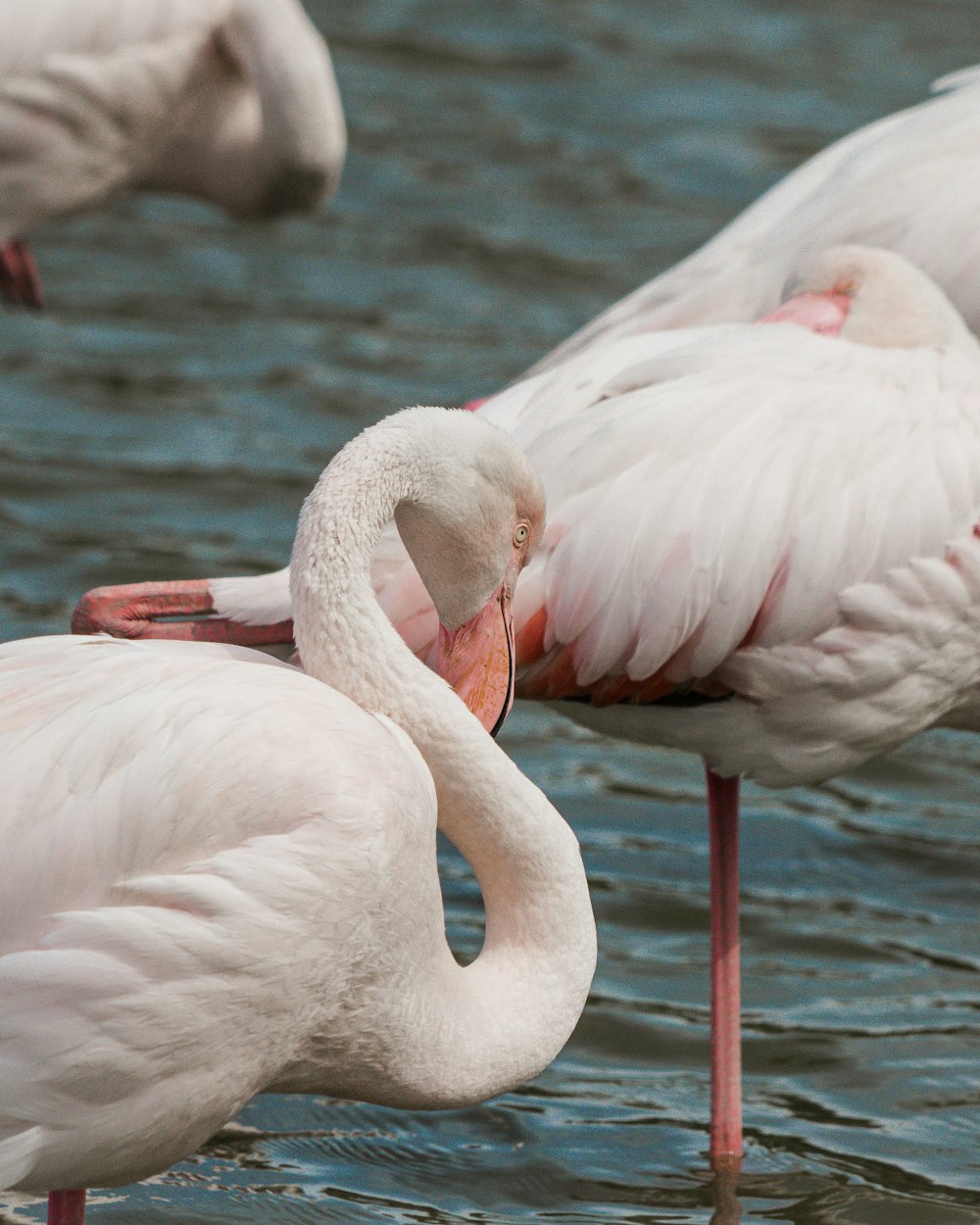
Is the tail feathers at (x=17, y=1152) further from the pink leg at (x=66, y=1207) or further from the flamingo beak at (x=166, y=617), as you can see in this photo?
the flamingo beak at (x=166, y=617)

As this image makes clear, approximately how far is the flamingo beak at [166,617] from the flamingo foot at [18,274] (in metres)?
3.55

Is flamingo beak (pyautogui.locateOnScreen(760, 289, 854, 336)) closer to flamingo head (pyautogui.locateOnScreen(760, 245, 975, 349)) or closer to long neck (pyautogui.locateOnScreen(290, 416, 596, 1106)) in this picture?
flamingo head (pyautogui.locateOnScreen(760, 245, 975, 349))

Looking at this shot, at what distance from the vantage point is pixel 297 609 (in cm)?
345

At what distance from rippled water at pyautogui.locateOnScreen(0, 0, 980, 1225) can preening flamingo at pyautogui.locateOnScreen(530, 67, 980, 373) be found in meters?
1.52

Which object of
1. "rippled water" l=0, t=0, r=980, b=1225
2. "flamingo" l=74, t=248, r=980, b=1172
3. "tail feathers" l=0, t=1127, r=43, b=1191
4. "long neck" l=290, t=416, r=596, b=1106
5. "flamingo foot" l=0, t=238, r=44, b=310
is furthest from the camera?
"flamingo foot" l=0, t=238, r=44, b=310

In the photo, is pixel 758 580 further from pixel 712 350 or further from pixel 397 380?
pixel 397 380

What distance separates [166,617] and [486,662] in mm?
633

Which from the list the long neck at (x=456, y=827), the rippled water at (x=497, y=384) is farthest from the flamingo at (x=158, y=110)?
the long neck at (x=456, y=827)

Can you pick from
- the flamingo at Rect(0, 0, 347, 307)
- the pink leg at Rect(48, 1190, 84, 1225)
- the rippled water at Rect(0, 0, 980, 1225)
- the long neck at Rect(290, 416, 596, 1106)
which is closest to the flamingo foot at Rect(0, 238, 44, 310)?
the flamingo at Rect(0, 0, 347, 307)

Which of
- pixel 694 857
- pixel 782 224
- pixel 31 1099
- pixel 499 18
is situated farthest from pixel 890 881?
pixel 499 18

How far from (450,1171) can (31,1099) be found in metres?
1.46

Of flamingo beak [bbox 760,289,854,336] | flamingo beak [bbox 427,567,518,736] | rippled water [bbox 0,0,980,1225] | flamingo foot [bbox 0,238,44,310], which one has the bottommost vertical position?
rippled water [bbox 0,0,980,1225]

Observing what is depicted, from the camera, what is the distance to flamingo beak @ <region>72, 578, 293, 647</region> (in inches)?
153

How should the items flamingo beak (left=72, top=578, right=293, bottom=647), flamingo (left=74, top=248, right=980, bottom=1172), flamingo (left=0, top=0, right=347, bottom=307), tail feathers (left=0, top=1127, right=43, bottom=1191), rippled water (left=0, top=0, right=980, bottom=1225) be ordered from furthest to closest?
flamingo (left=0, top=0, right=347, bottom=307) → rippled water (left=0, top=0, right=980, bottom=1225) → flamingo (left=74, top=248, right=980, bottom=1172) → flamingo beak (left=72, top=578, right=293, bottom=647) → tail feathers (left=0, top=1127, right=43, bottom=1191)
